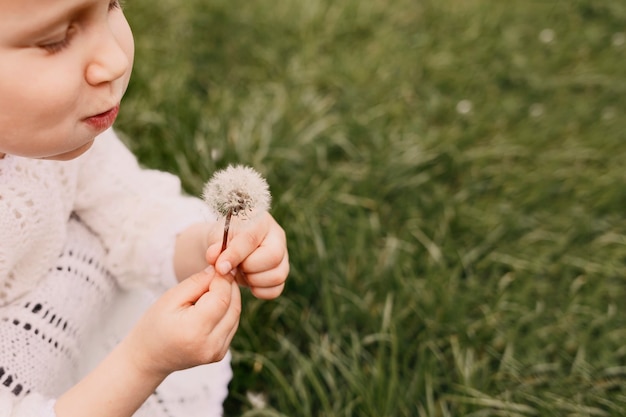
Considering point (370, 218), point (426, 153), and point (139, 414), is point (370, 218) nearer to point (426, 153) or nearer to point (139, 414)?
point (426, 153)

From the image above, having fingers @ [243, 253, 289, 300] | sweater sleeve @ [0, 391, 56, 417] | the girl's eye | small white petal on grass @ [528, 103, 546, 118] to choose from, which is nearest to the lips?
the girl's eye

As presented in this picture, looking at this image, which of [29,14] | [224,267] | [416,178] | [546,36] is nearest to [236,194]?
[224,267]

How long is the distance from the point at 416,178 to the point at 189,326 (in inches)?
55.4

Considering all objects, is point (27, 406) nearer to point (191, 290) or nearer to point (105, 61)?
point (191, 290)

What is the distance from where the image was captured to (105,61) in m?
1.02

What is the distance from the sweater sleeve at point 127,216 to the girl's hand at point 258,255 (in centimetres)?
25

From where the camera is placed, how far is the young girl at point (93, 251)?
1.00 m

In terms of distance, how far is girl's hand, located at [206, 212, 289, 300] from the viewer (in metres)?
1.21

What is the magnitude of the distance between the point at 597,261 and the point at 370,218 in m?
0.70

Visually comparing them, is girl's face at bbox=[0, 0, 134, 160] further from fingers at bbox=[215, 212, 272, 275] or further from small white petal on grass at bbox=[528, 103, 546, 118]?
small white petal on grass at bbox=[528, 103, 546, 118]

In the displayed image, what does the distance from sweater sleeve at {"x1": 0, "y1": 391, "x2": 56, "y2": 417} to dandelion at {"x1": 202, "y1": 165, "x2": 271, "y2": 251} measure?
0.42 m

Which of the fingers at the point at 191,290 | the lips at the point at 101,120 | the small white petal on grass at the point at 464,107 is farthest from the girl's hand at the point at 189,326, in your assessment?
the small white petal on grass at the point at 464,107

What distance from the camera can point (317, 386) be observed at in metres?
1.73

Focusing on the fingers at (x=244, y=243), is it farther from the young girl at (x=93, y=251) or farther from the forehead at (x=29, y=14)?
the forehead at (x=29, y=14)
